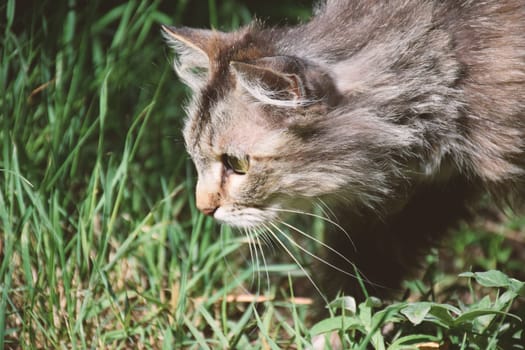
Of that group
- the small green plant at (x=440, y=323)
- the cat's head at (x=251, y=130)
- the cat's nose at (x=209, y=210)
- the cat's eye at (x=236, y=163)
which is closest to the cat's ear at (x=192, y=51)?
the cat's head at (x=251, y=130)

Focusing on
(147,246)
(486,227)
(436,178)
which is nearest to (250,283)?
(147,246)

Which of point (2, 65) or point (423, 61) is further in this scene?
point (2, 65)

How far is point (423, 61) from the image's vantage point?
200 cm

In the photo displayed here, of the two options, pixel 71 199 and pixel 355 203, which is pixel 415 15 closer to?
pixel 355 203

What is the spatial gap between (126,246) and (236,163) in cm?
39

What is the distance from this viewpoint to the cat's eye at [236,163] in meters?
2.07

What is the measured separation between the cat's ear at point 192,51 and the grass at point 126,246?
14 cm

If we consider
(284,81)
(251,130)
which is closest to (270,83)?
(284,81)

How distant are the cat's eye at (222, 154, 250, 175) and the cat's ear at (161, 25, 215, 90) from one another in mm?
220

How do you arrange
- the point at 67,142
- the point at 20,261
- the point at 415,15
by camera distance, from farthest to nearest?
the point at 67,142, the point at 20,261, the point at 415,15

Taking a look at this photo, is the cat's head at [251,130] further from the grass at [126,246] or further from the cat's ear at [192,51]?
the grass at [126,246]

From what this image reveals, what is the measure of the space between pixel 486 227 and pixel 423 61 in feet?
4.47

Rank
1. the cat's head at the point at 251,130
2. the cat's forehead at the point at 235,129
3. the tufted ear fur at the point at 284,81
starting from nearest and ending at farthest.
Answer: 1. the tufted ear fur at the point at 284,81
2. the cat's head at the point at 251,130
3. the cat's forehead at the point at 235,129

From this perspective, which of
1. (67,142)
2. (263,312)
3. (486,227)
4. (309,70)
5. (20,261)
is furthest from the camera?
(486,227)
